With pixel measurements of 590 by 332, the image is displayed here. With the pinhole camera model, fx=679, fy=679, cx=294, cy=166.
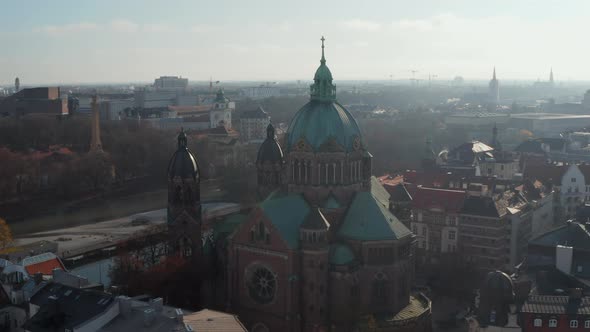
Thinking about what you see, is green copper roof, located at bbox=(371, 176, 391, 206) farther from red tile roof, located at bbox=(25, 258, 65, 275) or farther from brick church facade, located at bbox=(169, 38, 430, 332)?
red tile roof, located at bbox=(25, 258, 65, 275)

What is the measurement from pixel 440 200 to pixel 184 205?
29.0 m

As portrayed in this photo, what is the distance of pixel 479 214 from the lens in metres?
66.7

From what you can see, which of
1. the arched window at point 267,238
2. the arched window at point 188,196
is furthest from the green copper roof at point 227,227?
the arched window at point 267,238

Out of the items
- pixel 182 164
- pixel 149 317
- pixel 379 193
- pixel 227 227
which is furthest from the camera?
pixel 379 193

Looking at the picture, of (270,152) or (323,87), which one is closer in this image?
(323,87)

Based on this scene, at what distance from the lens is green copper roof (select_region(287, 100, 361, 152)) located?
5003cm

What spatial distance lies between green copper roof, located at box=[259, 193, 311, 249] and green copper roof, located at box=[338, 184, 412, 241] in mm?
3207

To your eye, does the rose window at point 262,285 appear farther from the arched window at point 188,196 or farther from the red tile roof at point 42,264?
the red tile roof at point 42,264

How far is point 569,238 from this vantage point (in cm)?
5294

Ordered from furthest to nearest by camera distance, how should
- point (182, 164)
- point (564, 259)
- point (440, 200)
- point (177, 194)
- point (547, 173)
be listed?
point (547, 173) → point (440, 200) → point (177, 194) → point (182, 164) → point (564, 259)

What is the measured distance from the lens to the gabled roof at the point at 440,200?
68.9 metres

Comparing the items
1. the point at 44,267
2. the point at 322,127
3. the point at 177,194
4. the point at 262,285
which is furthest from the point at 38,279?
the point at 322,127

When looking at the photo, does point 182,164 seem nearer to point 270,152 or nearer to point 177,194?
point 177,194

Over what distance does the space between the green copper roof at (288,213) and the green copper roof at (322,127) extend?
13.8 feet
